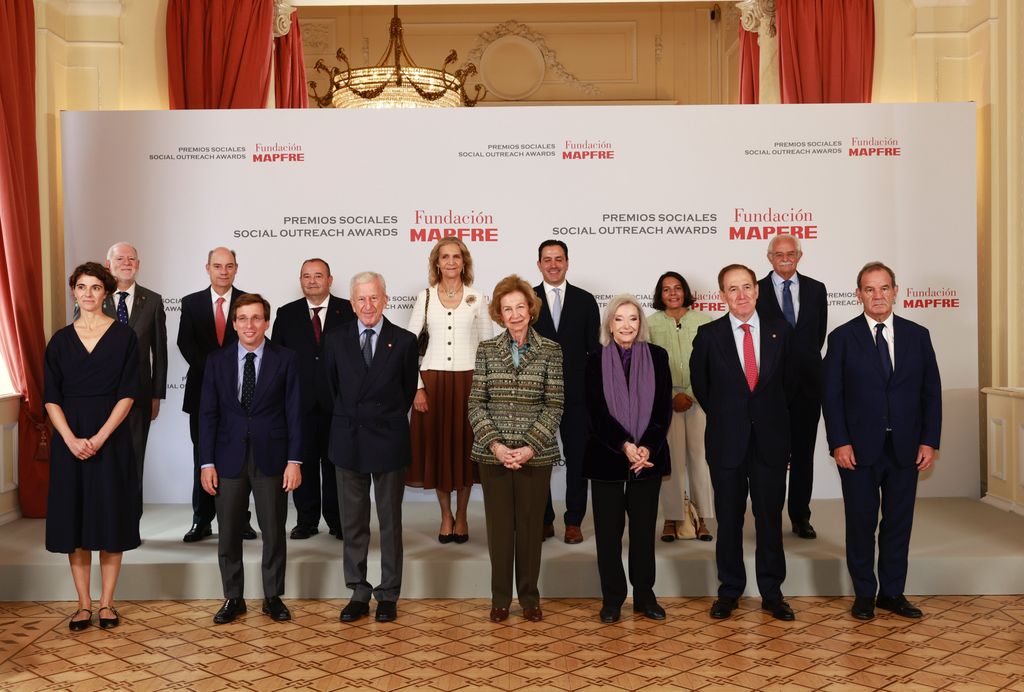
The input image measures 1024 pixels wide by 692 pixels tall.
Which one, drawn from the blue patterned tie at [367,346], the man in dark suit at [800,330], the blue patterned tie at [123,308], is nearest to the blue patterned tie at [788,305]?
the man in dark suit at [800,330]

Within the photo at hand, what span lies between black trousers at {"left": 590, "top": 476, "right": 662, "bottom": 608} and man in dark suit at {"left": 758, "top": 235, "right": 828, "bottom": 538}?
3.78 ft

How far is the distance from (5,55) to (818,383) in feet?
15.1

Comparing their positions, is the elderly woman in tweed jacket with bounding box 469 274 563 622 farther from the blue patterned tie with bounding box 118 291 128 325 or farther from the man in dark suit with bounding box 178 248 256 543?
the blue patterned tie with bounding box 118 291 128 325

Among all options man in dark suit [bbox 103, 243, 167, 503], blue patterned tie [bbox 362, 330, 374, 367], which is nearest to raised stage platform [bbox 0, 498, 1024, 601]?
man in dark suit [bbox 103, 243, 167, 503]

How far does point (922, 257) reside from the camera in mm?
5621

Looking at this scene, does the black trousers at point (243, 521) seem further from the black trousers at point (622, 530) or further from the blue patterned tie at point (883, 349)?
the blue patterned tie at point (883, 349)

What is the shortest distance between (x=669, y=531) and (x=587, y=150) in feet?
7.49

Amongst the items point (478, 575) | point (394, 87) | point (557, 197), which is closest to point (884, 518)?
point (478, 575)

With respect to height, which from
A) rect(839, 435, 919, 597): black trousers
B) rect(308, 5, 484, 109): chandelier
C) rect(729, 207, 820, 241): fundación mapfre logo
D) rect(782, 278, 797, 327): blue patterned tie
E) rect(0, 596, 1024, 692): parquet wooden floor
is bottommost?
rect(0, 596, 1024, 692): parquet wooden floor

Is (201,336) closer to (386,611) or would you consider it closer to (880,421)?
(386,611)

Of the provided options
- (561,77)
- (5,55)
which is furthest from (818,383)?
(561,77)

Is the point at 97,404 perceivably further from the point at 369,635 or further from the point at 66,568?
the point at 369,635

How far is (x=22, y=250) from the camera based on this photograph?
5266mm

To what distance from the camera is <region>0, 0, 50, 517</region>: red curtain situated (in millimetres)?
5188
